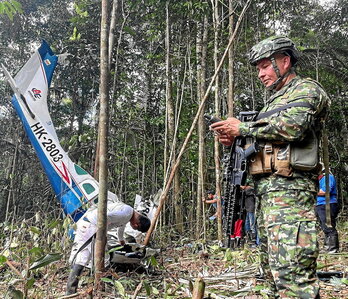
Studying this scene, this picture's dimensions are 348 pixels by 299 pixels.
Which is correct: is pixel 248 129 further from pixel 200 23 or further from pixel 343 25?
pixel 343 25

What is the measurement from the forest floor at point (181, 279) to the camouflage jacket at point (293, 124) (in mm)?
772

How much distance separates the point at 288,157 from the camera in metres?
1.86

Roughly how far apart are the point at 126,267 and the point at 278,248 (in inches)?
100

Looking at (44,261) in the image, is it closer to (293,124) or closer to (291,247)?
(291,247)

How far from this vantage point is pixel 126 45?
8.47 m

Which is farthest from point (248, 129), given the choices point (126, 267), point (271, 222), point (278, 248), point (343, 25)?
point (343, 25)

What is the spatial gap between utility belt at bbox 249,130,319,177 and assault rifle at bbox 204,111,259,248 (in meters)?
0.13

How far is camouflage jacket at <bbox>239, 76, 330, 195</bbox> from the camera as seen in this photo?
71.6 inches

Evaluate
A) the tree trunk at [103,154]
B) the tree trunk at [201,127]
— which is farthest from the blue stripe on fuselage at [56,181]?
the tree trunk at [103,154]

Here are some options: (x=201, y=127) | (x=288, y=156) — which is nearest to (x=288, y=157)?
(x=288, y=156)

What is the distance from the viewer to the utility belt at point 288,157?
1.84 m

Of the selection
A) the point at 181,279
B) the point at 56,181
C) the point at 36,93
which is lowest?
the point at 181,279

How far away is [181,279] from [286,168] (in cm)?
180

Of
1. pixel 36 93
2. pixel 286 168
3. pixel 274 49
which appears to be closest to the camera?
pixel 286 168
